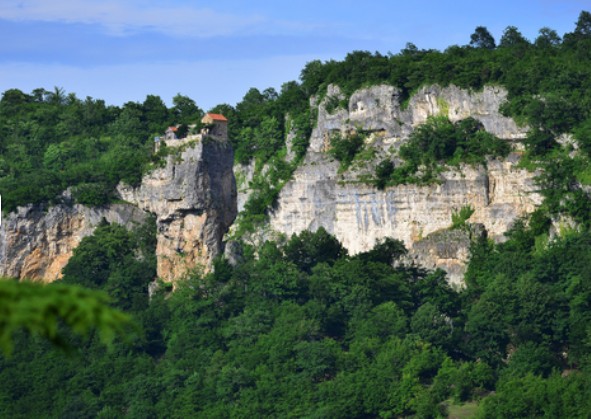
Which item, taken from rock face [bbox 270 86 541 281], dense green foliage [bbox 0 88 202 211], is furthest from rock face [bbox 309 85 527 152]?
dense green foliage [bbox 0 88 202 211]

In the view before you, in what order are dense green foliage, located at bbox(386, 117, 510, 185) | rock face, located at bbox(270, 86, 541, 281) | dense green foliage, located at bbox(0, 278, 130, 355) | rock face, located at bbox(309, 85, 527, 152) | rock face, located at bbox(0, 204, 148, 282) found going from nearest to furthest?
dense green foliage, located at bbox(0, 278, 130, 355) < rock face, located at bbox(270, 86, 541, 281) < dense green foliage, located at bbox(386, 117, 510, 185) < rock face, located at bbox(309, 85, 527, 152) < rock face, located at bbox(0, 204, 148, 282)

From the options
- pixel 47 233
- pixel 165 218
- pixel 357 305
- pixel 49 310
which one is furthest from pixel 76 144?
pixel 49 310

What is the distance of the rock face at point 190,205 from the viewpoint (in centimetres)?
4969

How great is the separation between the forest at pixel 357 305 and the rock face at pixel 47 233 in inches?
20.7

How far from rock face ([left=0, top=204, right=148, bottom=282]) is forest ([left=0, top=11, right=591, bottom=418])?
53cm

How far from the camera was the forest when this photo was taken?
42750 millimetres

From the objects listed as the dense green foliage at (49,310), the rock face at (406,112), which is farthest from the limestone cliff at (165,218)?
the dense green foliage at (49,310)

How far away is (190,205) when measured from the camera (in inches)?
1977

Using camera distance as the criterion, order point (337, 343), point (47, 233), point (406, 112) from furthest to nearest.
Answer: point (47, 233), point (406, 112), point (337, 343)

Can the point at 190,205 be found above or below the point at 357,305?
above

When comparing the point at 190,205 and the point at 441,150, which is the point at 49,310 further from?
the point at 190,205

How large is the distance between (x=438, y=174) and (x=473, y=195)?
1294 millimetres

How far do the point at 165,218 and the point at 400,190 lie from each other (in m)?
8.03

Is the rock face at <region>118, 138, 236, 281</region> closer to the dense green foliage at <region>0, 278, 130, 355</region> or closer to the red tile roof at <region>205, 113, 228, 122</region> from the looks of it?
the red tile roof at <region>205, 113, 228, 122</region>
